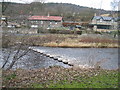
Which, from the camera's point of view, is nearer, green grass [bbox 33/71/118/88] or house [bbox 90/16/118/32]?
green grass [bbox 33/71/118/88]

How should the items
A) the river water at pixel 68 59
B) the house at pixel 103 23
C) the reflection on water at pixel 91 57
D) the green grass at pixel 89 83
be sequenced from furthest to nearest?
the house at pixel 103 23 < the reflection on water at pixel 91 57 < the river water at pixel 68 59 < the green grass at pixel 89 83

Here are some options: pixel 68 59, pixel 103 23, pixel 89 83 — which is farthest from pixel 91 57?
pixel 103 23

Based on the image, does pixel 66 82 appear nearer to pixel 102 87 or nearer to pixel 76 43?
pixel 102 87

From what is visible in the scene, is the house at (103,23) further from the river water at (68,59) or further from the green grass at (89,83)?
the green grass at (89,83)

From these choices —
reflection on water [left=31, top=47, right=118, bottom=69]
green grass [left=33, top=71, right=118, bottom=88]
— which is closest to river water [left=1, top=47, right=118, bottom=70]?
reflection on water [left=31, top=47, right=118, bottom=69]

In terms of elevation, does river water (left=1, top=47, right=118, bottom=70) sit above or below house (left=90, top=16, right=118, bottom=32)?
below

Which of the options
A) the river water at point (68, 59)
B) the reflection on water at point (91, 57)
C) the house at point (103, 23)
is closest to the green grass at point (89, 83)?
the river water at point (68, 59)

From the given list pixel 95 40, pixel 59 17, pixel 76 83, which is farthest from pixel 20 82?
pixel 59 17

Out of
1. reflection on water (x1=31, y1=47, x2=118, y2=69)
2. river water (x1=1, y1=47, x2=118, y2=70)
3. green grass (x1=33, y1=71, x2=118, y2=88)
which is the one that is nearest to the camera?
green grass (x1=33, y1=71, x2=118, y2=88)

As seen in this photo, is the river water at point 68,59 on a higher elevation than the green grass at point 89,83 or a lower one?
lower

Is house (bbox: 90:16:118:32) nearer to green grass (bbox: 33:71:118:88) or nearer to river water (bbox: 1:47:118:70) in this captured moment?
→ river water (bbox: 1:47:118:70)

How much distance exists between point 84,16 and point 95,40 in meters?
43.5

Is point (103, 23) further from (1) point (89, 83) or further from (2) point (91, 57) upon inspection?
(1) point (89, 83)

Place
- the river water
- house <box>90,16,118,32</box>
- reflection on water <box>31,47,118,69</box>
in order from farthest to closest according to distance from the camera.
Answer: house <box>90,16,118,32</box> → reflection on water <box>31,47,118,69</box> → the river water
